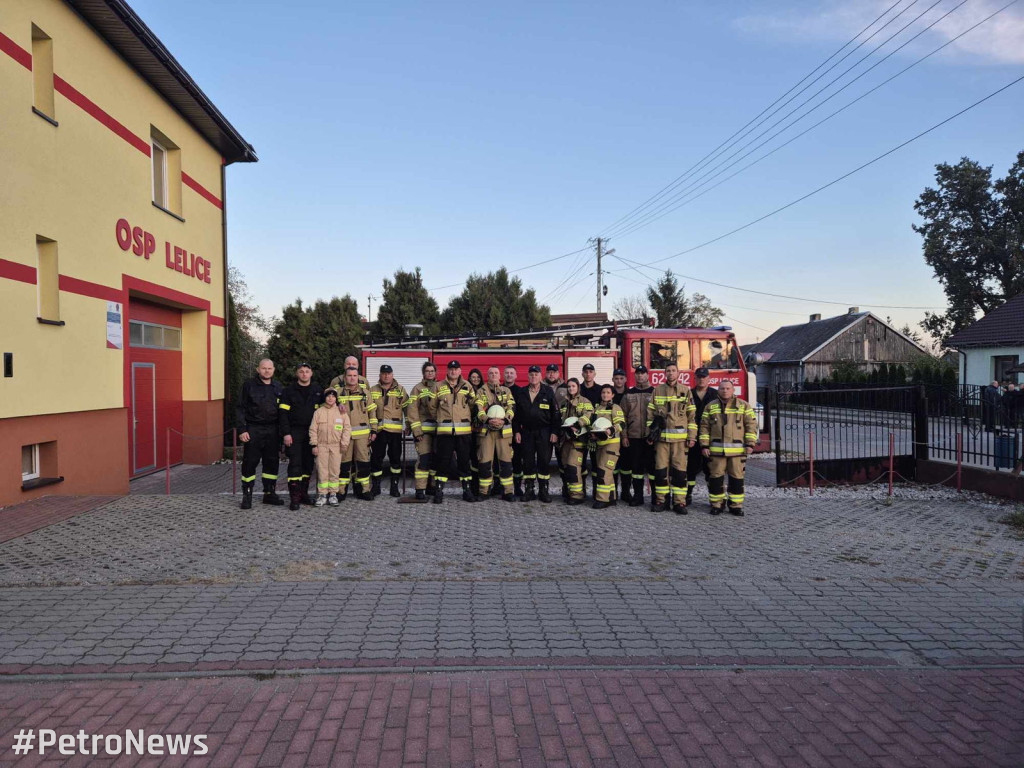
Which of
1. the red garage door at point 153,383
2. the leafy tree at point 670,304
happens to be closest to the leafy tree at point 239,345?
the red garage door at point 153,383

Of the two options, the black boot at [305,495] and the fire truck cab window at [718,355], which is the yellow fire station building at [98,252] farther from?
the fire truck cab window at [718,355]

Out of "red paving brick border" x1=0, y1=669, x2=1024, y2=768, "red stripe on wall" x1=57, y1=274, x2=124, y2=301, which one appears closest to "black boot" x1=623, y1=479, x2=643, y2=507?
"red paving brick border" x1=0, y1=669, x2=1024, y2=768

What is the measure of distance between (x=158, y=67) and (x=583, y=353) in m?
9.13

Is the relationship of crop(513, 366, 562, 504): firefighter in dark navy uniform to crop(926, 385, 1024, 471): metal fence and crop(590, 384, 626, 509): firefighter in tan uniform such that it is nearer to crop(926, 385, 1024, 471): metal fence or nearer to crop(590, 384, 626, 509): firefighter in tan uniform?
crop(590, 384, 626, 509): firefighter in tan uniform

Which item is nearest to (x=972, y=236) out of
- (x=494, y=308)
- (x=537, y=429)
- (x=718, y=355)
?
(x=494, y=308)

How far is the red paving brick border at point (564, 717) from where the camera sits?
323 centimetres

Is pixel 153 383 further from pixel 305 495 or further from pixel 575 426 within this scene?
pixel 575 426

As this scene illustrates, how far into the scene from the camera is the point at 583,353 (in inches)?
515

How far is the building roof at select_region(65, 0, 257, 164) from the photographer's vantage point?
10.3 meters

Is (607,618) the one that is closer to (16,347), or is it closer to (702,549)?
(702,549)

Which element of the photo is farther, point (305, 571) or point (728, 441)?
point (728, 441)

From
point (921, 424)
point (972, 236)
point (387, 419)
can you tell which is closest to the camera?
point (387, 419)

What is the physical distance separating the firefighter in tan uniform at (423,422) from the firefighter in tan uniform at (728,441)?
3526 millimetres

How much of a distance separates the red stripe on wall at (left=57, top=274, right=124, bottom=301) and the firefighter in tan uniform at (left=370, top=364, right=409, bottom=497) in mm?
4608
